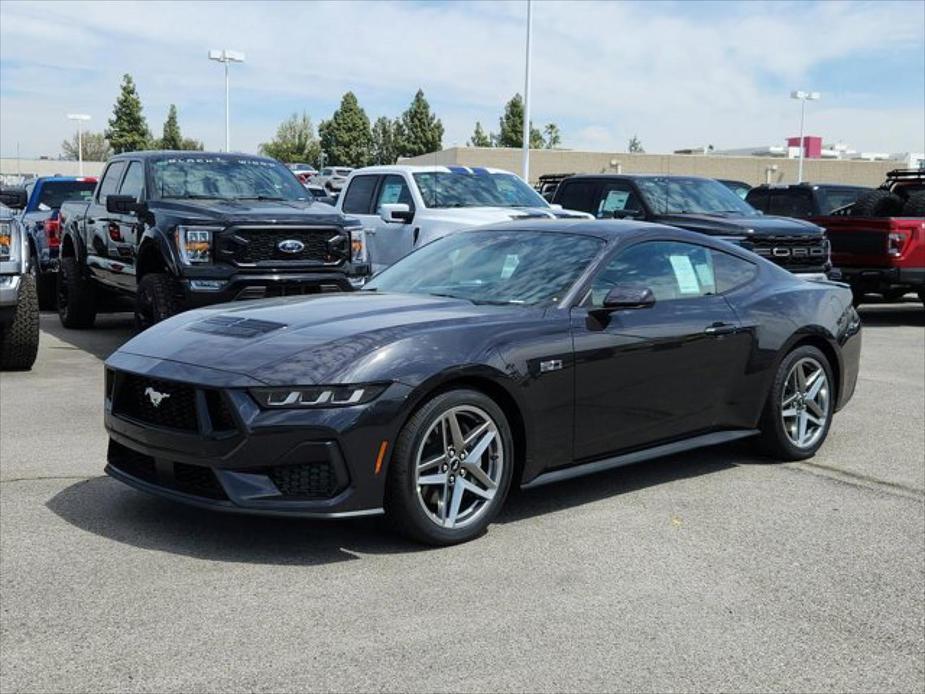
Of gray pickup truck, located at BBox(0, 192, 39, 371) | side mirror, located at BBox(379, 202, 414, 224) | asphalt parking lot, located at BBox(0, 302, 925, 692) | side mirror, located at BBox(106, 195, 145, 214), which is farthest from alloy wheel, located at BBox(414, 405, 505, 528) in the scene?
side mirror, located at BBox(379, 202, 414, 224)

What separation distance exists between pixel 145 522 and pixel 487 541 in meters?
1.63

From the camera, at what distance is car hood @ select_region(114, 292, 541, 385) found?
14.9 ft

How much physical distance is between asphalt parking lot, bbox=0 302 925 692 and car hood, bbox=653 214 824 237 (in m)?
6.54

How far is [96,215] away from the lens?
1147 centimetres

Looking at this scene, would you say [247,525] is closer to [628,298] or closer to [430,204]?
[628,298]

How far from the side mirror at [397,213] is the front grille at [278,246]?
6.13ft

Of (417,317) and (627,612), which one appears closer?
(627,612)

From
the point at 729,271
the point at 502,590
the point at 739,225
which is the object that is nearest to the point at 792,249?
the point at 739,225

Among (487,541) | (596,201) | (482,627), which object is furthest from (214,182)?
(482,627)

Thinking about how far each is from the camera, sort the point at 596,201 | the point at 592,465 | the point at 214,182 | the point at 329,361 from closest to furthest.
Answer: the point at 329,361, the point at 592,465, the point at 214,182, the point at 596,201

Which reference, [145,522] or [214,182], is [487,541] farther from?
[214,182]

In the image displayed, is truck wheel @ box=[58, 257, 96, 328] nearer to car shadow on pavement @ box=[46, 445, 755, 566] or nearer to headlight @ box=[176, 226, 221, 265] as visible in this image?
headlight @ box=[176, 226, 221, 265]

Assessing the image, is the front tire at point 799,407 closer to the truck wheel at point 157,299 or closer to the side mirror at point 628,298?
the side mirror at point 628,298

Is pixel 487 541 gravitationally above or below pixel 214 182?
below
